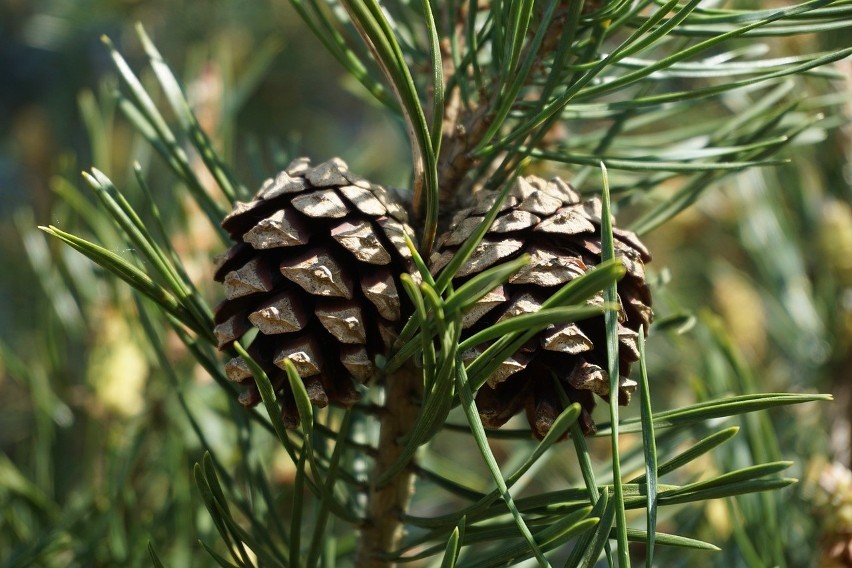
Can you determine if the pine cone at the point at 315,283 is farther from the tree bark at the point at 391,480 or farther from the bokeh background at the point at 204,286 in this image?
the bokeh background at the point at 204,286

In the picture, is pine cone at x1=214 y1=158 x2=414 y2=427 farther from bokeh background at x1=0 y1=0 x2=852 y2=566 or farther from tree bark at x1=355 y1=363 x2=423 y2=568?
bokeh background at x1=0 y1=0 x2=852 y2=566

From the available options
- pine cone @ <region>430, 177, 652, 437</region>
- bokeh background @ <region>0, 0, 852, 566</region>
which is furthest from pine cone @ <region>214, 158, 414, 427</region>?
bokeh background @ <region>0, 0, 852, 566</region>

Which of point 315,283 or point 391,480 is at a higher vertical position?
point 315,283

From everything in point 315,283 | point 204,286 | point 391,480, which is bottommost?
point 391,480

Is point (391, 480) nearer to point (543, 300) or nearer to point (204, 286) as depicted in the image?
point (543, 300)

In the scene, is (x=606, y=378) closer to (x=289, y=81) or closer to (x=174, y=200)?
(x=174, y=200)

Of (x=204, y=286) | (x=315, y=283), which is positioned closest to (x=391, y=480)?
(x=315, y=283)
